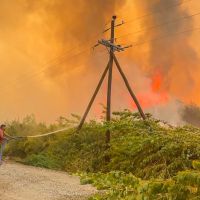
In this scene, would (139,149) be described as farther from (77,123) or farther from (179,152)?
(77,123)

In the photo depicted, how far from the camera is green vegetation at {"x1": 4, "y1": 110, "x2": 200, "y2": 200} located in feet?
20.9

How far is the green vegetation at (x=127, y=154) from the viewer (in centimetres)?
637

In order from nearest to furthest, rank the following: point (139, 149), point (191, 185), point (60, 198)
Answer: point (191, 185)
point (60, 198)
point (139, 149)

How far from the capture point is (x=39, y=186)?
55.1 feet

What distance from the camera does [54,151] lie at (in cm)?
2414

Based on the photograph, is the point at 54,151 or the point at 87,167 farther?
the point at 54,151

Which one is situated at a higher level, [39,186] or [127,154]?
[127,154]

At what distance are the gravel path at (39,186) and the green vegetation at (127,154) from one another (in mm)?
1575

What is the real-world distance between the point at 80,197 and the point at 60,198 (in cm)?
68

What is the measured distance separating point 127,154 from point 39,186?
419cm

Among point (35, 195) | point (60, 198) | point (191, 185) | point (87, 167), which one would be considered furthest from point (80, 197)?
point (191, 185)

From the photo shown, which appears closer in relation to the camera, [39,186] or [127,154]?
[39,186]

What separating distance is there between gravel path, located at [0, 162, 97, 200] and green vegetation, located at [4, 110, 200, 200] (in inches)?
62.0

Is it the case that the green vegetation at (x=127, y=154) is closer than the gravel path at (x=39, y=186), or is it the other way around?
the green vegetation at (x=127, y=154)
